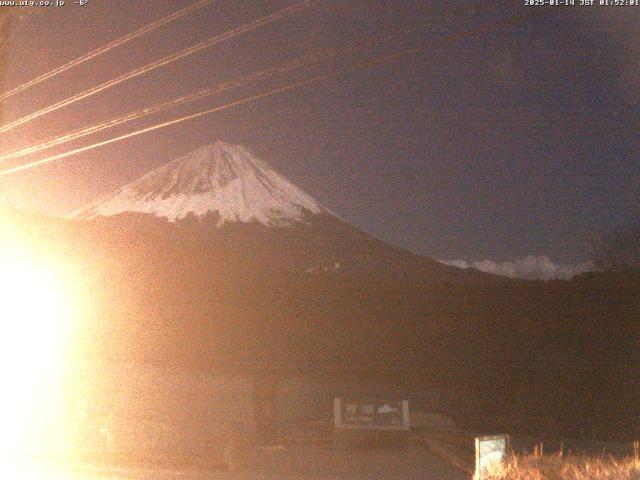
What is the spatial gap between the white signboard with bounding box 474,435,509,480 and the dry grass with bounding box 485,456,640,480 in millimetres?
152

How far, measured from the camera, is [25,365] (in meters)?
21.4

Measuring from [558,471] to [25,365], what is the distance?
16.4 metres

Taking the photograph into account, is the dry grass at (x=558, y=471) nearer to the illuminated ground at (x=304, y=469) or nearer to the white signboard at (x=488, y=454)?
the white signboard at (x=488, y=454)

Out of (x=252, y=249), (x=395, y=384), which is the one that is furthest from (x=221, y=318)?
(x=252, y=249)

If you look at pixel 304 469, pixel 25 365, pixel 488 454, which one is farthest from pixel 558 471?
pixel 25 365

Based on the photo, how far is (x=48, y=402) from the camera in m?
20.1

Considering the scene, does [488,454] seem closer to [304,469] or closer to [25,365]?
[304,469]

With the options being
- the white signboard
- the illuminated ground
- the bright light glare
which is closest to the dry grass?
the white signboard

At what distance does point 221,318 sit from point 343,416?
815 inches

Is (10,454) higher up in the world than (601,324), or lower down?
lower down

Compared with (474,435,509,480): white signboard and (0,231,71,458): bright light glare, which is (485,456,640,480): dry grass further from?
(0,231,71,458): bright light glare

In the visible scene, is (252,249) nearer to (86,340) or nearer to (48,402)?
(86,340)

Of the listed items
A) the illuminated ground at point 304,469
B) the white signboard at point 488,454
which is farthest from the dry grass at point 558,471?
the illuminated ground at point 304,469

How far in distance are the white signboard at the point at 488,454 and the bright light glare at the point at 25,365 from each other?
347 inches
